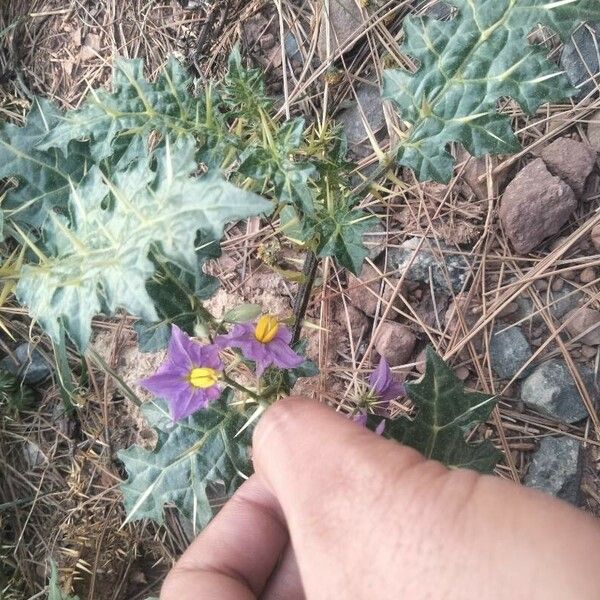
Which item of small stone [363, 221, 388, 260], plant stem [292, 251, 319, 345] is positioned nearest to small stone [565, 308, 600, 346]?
small stone [363, 221, 388, 260]

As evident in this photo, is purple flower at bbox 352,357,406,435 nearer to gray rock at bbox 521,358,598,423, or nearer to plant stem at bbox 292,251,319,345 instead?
plant stem at bbox 292,251,319,345

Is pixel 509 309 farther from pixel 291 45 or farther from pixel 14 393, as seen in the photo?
pixel 14 393

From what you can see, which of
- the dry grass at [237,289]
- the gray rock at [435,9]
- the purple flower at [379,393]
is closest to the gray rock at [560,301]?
the dry grass at [237,289]

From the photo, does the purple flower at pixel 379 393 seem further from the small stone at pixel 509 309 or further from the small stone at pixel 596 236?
the small stone at pixel 596 236

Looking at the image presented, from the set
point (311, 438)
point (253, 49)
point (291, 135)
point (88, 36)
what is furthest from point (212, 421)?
point (88, 36)

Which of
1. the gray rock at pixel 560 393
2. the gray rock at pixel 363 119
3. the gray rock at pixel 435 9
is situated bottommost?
the gray rock at pixel 560 393

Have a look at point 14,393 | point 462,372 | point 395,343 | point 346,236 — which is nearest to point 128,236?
point 346,236
